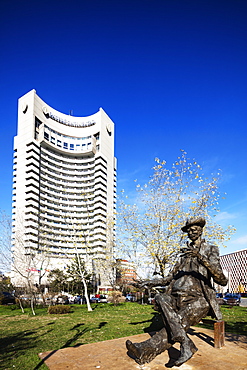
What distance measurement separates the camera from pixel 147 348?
4285mm

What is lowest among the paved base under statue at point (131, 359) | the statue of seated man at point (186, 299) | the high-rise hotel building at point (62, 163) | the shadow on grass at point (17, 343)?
the shadow on grass at point (17, 343)

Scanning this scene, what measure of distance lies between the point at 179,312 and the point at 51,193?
73.1 m

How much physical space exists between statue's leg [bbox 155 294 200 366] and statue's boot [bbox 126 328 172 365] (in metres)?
0.18

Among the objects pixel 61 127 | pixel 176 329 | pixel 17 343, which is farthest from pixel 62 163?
pixel 176 329

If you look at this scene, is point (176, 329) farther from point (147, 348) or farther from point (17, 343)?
point (17, 343)

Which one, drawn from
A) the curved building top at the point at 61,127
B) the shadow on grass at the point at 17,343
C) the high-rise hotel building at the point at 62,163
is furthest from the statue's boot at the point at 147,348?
the curved building top at the point at 61,127

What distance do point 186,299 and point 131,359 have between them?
1502 millimetres

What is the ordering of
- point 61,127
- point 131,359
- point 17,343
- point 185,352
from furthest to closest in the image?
1. point 61,127
2. point 17,343
3. point 131,359
4. point 185,352

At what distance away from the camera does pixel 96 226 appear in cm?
7225

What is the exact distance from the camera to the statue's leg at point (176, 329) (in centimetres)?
416

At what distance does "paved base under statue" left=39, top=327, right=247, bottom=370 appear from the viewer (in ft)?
15.6

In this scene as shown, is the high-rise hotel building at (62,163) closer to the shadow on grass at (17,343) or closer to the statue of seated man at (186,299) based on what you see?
the shadow on grass at (17,343)

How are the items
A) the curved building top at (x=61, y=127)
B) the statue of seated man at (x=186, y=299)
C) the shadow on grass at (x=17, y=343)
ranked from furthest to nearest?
the curved building top at (x=61, y=127), the shadow on grass at (x=17, y=343), the statue of seated man at (x=186, y=299)

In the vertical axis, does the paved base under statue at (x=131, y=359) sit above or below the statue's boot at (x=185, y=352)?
below
